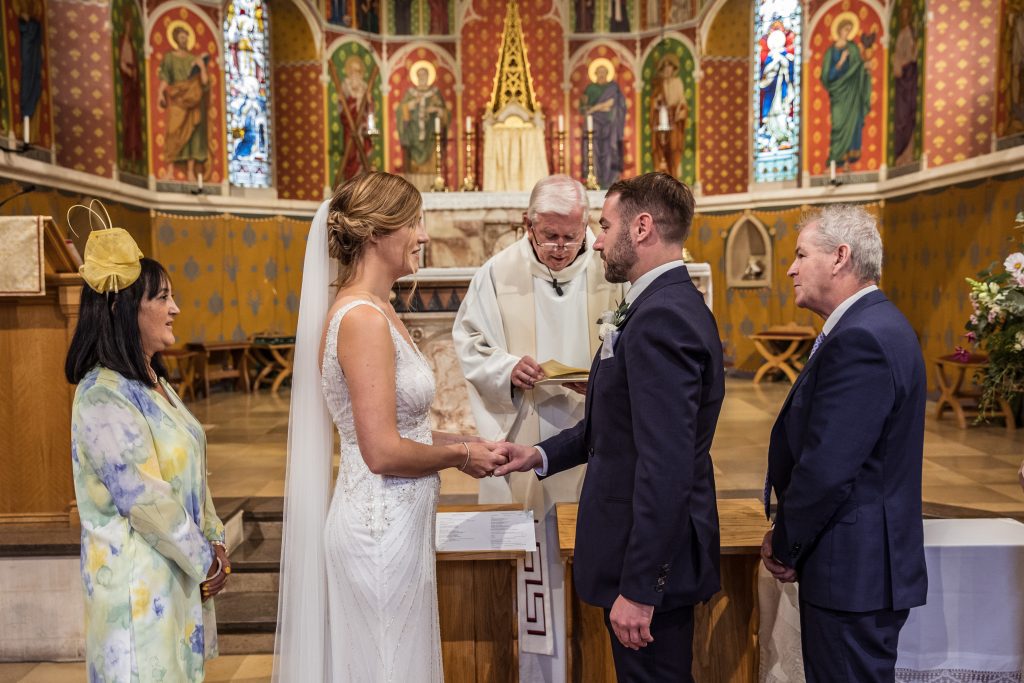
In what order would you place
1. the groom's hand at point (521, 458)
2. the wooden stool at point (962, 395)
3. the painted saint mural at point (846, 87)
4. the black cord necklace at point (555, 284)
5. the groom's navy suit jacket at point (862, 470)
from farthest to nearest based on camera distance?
the painted saint mural at point (846, 87) < the wooden stool at point (962, 395) < the black cord necklace at point (555, 284) < the groom's hand at point (521, 458) < the groom's navy suit jacket at point (862, 470)

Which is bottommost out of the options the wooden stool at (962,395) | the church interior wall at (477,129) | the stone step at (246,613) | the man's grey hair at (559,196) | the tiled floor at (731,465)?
the stone step at (246,613)

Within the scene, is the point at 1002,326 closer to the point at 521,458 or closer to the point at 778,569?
the point at 778,569

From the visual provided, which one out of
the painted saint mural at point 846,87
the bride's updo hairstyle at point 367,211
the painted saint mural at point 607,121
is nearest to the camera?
the bride's updo hairstyle at point 367,211

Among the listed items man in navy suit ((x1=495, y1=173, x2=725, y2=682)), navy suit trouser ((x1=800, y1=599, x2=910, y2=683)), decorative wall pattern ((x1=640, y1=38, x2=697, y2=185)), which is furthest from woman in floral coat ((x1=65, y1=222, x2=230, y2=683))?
decorative wall pattern ((x1=640, y1=38, x2=697, y2=185))

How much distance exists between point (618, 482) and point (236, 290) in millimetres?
10580

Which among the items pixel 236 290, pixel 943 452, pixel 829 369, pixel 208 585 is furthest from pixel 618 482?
pixel 236 290

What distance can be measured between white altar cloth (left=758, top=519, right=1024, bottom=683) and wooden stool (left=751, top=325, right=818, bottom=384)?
25.9ft

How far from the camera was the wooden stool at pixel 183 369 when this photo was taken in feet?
31.0

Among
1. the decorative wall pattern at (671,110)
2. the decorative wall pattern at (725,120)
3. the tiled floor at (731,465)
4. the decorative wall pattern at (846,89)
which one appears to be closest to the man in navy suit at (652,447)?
the tiled floor at (731,465)

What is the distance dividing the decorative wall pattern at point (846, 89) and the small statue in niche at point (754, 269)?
1.49m

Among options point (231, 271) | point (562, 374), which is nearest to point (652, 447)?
point (562, 374)

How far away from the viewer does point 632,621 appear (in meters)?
1.77

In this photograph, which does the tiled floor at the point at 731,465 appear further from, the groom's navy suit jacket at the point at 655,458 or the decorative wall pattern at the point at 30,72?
the decorative wall pattern at the point at 30,72

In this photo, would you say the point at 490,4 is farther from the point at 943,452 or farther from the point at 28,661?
the point at 28,661
